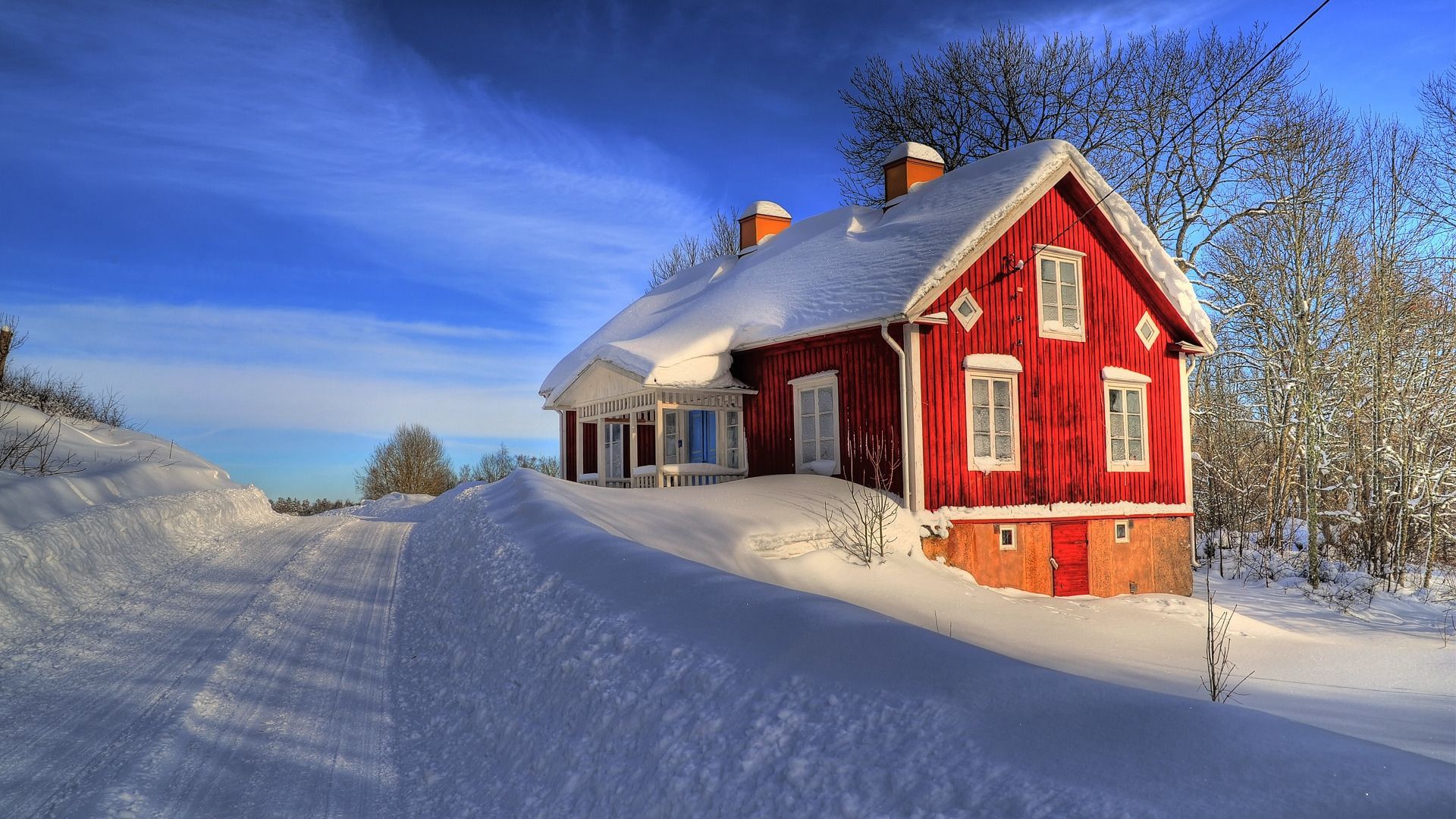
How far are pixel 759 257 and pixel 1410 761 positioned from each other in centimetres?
1745

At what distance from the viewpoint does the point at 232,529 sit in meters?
14.4

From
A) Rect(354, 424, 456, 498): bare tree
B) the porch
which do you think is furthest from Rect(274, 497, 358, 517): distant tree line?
the porch

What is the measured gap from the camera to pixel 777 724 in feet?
13.0

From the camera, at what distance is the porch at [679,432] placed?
597 inches

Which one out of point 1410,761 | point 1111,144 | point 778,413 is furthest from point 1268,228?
point 1410,761

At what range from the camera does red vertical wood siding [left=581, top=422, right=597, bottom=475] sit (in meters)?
20.8

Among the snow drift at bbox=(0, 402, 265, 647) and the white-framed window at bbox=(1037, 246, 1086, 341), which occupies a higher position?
the white-framed window at bbox=(1037, 246, 1086, 341)

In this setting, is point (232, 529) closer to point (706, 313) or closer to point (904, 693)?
point (706, 313)

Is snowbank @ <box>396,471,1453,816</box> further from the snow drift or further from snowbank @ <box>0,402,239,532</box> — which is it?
snowbank @ <box>0,402,239,532</box>

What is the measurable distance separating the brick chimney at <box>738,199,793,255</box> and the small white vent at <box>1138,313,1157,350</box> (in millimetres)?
8832

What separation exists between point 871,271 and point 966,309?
1.67 meters

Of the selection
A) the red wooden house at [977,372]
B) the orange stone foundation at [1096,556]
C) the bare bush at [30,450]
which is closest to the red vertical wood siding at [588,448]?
the red wooden house at [977,372]

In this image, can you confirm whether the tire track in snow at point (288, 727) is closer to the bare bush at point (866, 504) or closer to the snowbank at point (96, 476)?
the snowbank at point (96, 476)

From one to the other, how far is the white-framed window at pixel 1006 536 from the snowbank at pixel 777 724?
7848 mm
